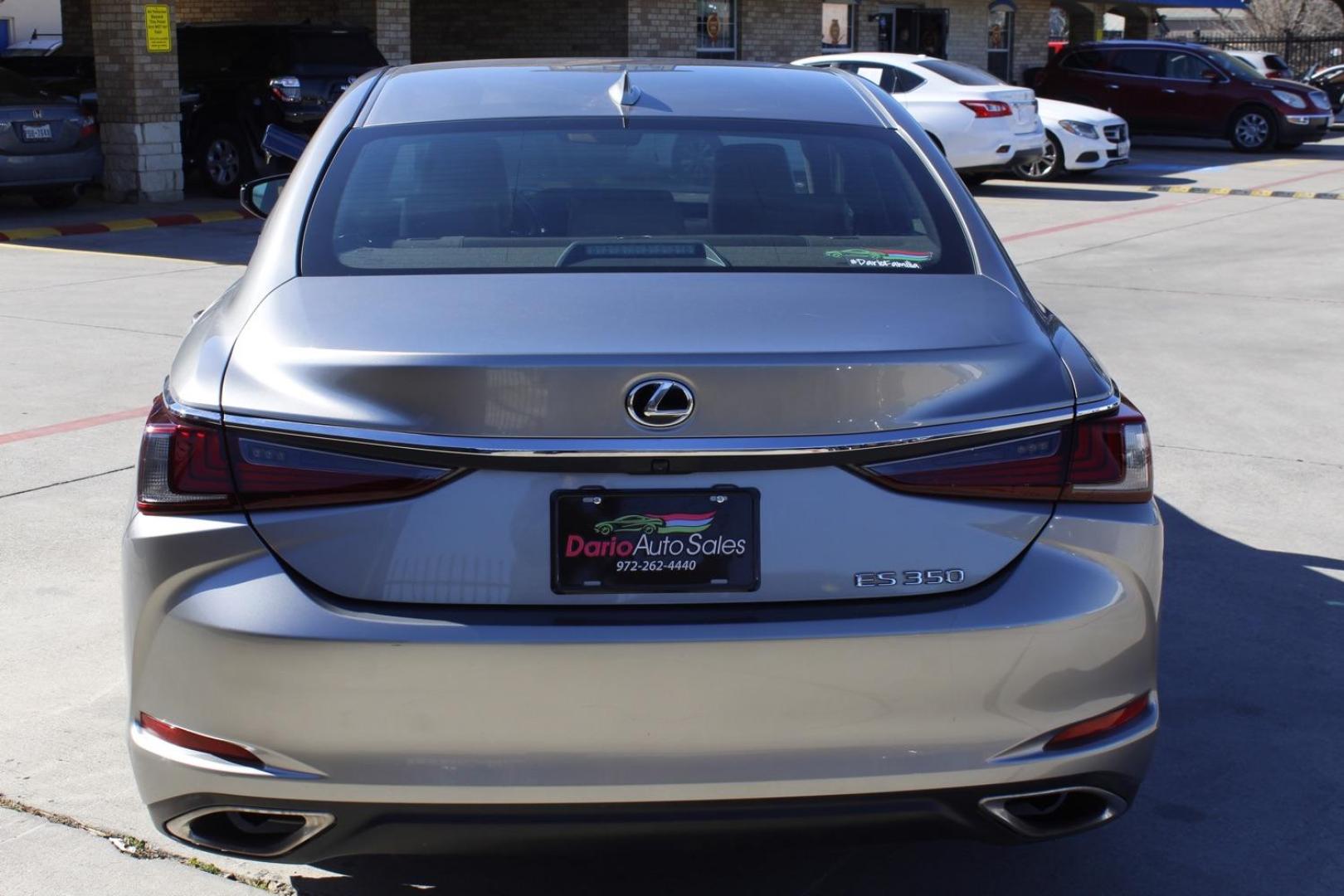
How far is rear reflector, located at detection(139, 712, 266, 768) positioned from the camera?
2.59 m

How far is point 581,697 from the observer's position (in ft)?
8.24

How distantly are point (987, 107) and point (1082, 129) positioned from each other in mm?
2534

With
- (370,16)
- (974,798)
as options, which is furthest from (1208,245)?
(974,798)

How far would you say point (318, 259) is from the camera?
3088 mm

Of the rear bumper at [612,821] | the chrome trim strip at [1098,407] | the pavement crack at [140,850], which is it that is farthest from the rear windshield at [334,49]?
the rear bumper at [612,821]

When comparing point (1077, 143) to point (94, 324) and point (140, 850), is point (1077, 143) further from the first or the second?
point (140, 850)

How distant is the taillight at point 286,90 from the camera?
17.8 meters

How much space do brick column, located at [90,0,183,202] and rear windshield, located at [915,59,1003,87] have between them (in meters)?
9.29

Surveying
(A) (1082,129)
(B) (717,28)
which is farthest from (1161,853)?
(B) (717,28)

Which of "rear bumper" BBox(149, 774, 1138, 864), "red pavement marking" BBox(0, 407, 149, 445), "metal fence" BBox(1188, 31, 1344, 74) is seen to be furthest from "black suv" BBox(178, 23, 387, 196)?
"metal fence" BBox(1188, 31, 1344, 74)

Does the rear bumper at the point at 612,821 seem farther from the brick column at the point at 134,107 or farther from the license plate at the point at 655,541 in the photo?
the brick column at the point at 134,107

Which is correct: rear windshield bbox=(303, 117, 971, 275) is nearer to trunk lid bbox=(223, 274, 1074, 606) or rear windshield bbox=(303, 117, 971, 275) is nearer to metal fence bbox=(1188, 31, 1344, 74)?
trunk lid bbox=(223, 274, 1074, 606)

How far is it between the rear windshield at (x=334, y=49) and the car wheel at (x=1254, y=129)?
1513 centimetres

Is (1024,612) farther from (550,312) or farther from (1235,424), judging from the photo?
(1235,424)
